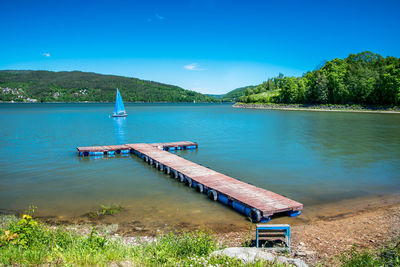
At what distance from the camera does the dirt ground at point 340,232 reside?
30.7ft

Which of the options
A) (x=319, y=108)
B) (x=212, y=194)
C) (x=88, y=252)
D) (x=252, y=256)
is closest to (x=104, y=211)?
(x=212, y=194)

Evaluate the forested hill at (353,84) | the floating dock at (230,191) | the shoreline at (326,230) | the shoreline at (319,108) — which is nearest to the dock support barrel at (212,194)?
the floating dock at (230,191)

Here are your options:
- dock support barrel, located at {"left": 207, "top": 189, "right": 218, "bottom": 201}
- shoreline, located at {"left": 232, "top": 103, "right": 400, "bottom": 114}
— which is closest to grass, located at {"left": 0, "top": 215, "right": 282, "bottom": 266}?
dock support barrel, located at {"left": 207, "top": 189, "right": 218, "bottom": 201}

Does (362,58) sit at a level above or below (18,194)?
above

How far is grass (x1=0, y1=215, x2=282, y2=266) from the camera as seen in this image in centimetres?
682

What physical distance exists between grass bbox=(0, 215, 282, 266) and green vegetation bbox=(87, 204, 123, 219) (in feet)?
13.9

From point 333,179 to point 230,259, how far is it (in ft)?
47.2

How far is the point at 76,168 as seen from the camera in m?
23.2

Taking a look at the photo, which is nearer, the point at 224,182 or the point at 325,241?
the point at 325,241

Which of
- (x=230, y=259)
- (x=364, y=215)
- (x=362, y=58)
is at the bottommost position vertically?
(x=364, y=215)

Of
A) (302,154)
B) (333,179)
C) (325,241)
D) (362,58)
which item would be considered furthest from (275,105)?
(325,241)

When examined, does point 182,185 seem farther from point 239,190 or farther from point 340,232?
point 340,232

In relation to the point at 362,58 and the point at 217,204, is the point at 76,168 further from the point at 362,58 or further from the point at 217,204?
the point at 362,58

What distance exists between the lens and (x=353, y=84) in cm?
10600
